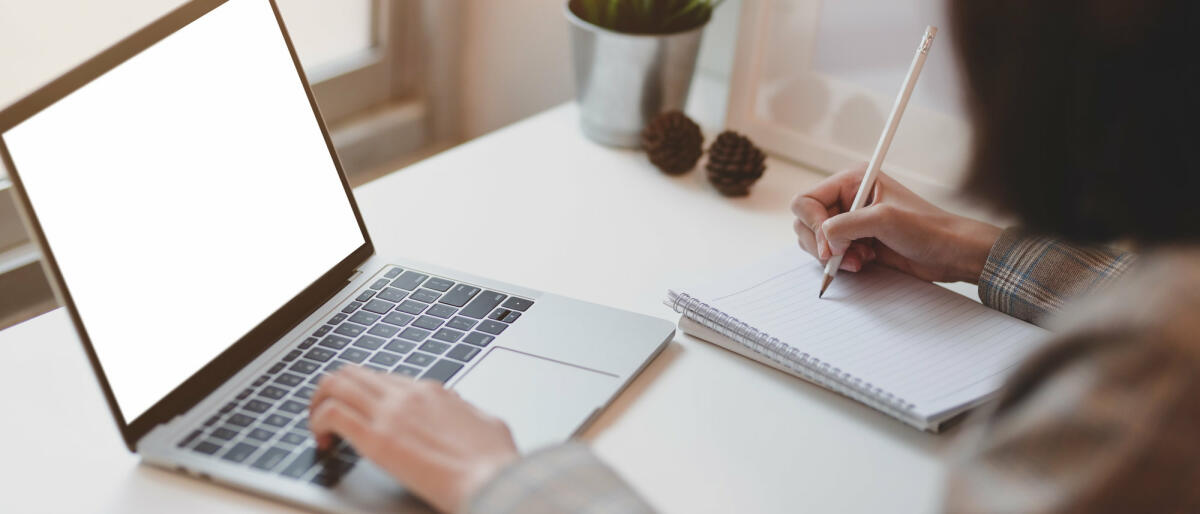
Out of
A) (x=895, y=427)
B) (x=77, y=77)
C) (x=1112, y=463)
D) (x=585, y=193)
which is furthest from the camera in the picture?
(x=585, y=193)

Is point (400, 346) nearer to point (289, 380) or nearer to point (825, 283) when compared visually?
point (289, 380)

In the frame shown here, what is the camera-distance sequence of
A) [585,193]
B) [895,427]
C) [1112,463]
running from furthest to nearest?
[585,193]
[895,427]
[1112,463]

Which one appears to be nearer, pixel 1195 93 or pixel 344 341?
pixel 1195 93

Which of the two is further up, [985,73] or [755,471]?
[985,73]

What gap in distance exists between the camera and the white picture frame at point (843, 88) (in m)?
1.00

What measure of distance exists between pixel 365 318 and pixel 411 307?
0.03 meters

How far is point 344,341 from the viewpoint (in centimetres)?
70

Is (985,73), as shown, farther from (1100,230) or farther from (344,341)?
(344,341)

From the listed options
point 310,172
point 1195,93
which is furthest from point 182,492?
point 1195,93

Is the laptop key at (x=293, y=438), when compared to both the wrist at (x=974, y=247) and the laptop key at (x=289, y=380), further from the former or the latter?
the wrist at (x=974, y=247)

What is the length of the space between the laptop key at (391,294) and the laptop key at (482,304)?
0.05 m

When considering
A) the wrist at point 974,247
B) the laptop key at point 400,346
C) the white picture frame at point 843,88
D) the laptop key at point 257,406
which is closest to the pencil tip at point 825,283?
the wrist at point 974,247

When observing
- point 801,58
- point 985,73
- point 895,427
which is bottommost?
point 895,427

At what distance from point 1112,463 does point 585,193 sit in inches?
25.9
